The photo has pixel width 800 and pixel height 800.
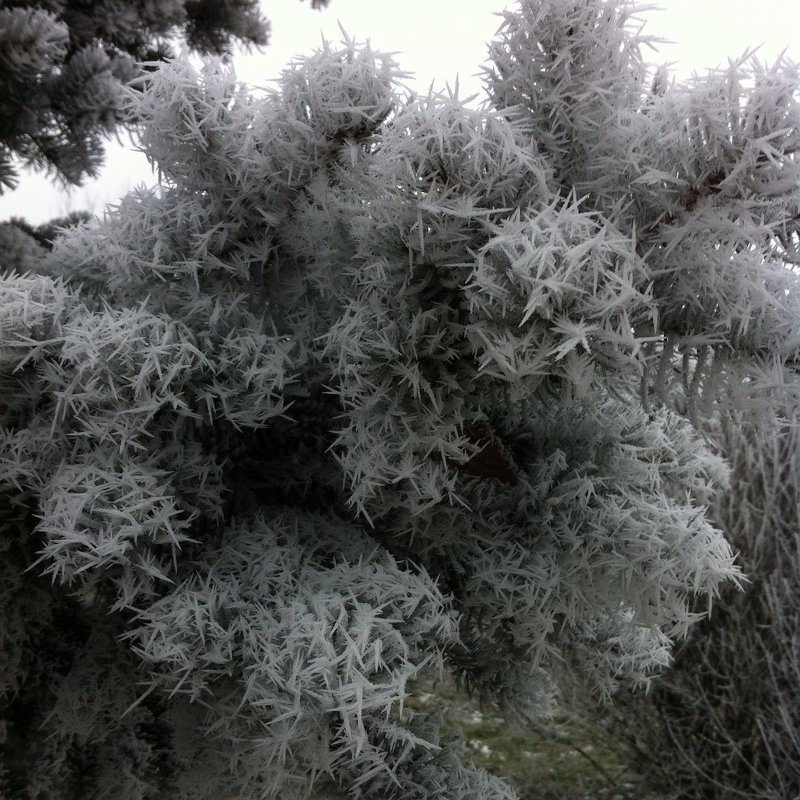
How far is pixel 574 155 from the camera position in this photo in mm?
656

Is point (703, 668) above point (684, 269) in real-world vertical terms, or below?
below

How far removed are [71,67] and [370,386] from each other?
0.73 m

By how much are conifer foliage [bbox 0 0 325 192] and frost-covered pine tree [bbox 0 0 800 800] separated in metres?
0.28

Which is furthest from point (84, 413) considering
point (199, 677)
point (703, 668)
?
point (703, 668)

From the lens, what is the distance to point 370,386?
0.66 meters

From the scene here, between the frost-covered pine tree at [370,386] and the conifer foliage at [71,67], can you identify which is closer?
the frost-covered pine tree at [370,386]

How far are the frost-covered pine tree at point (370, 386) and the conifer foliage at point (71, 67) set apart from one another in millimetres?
283

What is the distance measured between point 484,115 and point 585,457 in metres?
0.39

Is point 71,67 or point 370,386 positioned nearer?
point 370,386

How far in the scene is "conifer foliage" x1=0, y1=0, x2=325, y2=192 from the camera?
949 mm

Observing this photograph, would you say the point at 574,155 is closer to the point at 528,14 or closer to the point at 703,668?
the point at 528,14

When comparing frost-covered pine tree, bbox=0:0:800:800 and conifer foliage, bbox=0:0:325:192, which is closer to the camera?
frost-covered pine tree, bbox=0:0:800:800

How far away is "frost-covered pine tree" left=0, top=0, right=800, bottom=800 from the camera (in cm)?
56

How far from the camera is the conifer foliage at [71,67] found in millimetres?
949
